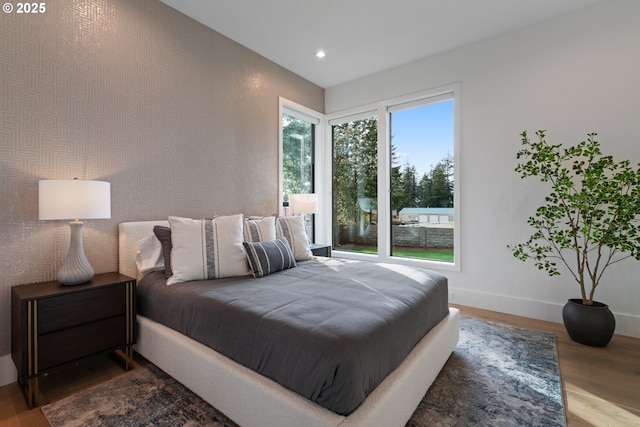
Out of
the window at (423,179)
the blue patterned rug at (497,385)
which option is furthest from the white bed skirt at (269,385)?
the window at (423,179)

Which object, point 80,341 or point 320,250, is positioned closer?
point 80,341

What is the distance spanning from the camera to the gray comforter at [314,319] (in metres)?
1.18

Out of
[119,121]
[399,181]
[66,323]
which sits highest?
[119,121]

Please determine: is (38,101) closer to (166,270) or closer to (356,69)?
(166,270)

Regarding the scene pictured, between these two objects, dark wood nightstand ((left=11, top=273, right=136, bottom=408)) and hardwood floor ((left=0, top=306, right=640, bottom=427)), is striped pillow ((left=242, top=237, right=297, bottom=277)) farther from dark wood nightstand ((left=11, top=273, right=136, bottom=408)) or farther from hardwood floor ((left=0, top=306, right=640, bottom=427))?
hardwood floor ((left=0, top=306, right=640, bottom=427))

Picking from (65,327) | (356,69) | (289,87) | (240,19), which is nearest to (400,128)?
(356,69)

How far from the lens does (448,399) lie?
66.9 inches

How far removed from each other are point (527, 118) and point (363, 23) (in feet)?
6.22

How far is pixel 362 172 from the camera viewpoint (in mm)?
4320

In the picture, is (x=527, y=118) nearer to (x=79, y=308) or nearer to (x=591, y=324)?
(x=591, y=324)

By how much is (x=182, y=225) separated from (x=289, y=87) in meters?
2.53

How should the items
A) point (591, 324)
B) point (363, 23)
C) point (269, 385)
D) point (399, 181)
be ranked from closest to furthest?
point (269, 385)
point (591, 324)
point (363, 23)
point (399, 181)

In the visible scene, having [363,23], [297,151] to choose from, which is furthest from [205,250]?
[363,23]

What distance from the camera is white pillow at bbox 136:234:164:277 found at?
Result: 2332 millimetres
